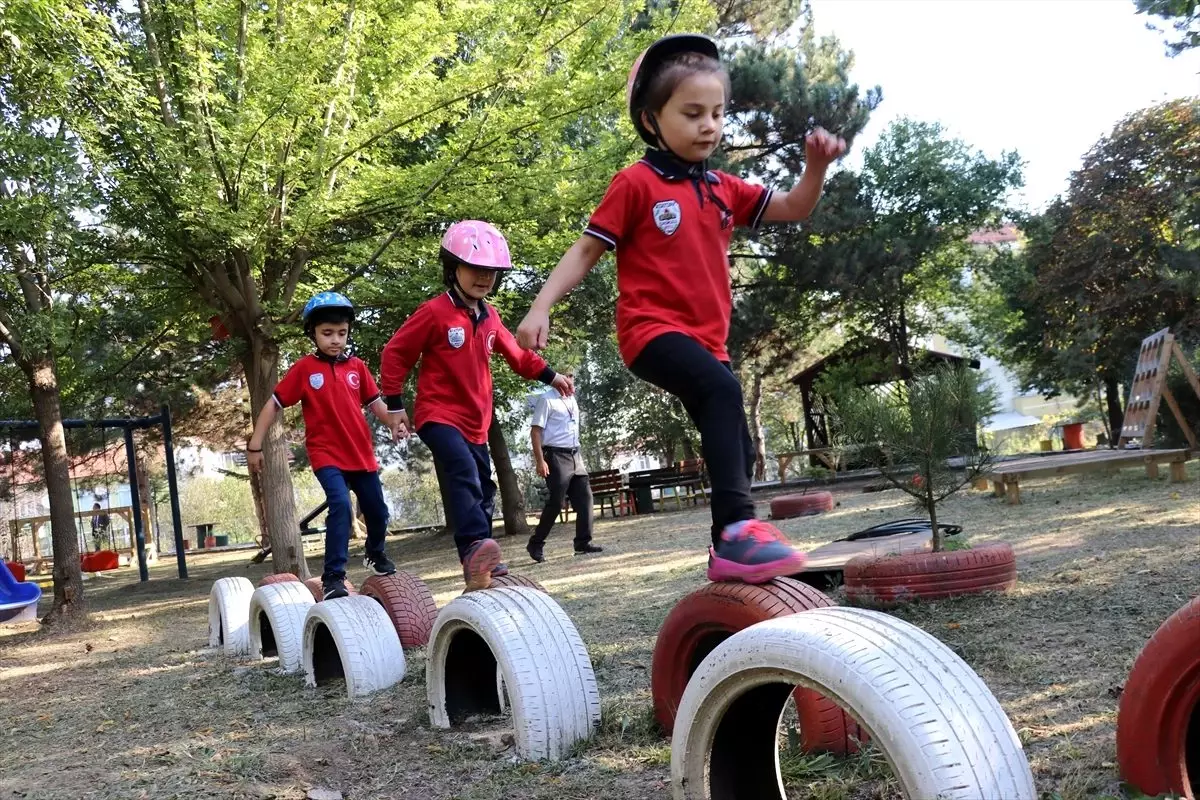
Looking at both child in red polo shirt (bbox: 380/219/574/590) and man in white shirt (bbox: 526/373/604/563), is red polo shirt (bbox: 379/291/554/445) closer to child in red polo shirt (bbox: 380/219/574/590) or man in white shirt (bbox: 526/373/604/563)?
child in red polo shirt (bbox: 380/219/574/590)

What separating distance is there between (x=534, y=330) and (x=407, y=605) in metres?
2.74

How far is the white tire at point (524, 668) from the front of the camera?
9.63 feet

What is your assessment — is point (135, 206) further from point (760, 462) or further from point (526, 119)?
point (760, 462)

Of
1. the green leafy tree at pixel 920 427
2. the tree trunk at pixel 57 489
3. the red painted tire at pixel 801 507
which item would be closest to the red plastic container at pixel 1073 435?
the red painted tire at pixel 801 507

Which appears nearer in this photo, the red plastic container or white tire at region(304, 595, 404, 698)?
white tire at region(304, 595, 404, 698)

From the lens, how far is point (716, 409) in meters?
2.79

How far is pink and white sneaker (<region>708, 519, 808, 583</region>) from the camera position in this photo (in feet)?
8.78

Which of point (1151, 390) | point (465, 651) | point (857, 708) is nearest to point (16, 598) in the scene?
point (465, 651)

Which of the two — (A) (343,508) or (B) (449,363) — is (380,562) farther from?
(B) (449,363)

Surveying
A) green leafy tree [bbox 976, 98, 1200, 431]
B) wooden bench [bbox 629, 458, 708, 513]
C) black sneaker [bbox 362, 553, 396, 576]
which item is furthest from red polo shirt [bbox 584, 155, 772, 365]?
green leafy tree [bbox 976, 98, 1200, 431]

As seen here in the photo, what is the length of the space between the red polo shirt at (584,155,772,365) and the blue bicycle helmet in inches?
125

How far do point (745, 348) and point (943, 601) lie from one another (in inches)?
742

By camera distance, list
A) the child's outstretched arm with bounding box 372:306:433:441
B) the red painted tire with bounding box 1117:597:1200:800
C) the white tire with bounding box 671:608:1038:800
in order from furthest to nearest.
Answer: the child's outstretched arm with bounding box 372:306:433:441 → the red painted tire with bounding box 1117:597:1200:800 → the white tire with bounding box 671:608:1038:800

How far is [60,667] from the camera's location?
252 inches
